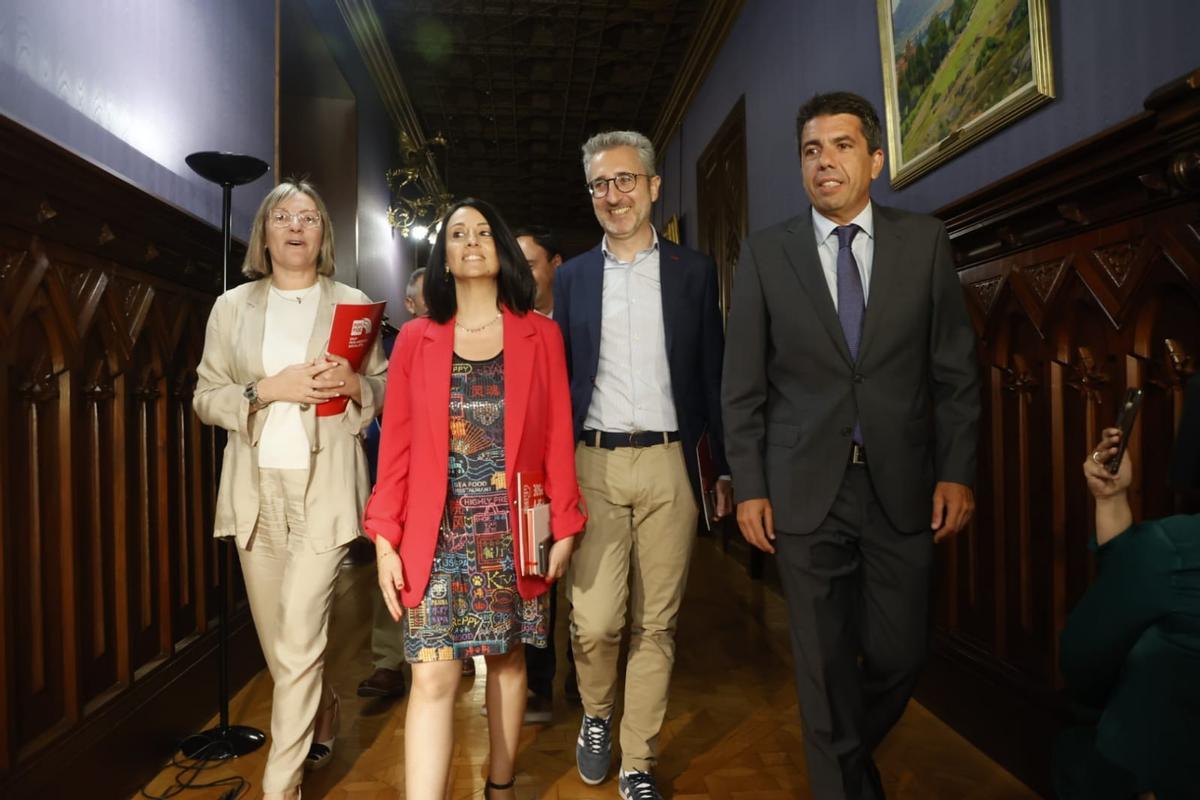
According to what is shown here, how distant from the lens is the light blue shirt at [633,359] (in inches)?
92.0

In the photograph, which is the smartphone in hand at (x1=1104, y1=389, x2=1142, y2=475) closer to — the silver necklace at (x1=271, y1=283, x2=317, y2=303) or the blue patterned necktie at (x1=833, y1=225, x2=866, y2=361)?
the blue patterned necktie at (x1=833, y1=225, x2=866, y2=361)

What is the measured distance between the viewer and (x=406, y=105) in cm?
785

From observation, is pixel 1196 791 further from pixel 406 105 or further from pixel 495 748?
pixel 406 105

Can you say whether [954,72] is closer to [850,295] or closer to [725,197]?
[850,295]

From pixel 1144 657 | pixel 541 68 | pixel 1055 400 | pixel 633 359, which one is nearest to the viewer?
pixel 1144 657

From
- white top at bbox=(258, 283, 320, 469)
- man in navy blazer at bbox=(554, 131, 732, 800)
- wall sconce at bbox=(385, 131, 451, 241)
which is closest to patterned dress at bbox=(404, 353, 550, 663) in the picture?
man in navy blazer at bbox=(554, 131, 732, 800)

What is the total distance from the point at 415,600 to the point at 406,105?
22.9ft

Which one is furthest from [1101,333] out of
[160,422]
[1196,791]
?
[160,422]

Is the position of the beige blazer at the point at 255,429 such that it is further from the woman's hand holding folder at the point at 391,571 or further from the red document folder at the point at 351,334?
the woman's hand holding folder at the point at 391,571

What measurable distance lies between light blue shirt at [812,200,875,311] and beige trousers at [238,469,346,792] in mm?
1458

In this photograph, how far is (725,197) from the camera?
6117 mm

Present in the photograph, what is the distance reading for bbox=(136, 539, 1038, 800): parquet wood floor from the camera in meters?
2.33

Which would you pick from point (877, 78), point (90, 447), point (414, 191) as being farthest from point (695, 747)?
point (414, 191)

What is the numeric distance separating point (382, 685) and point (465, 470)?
156 centimetres
